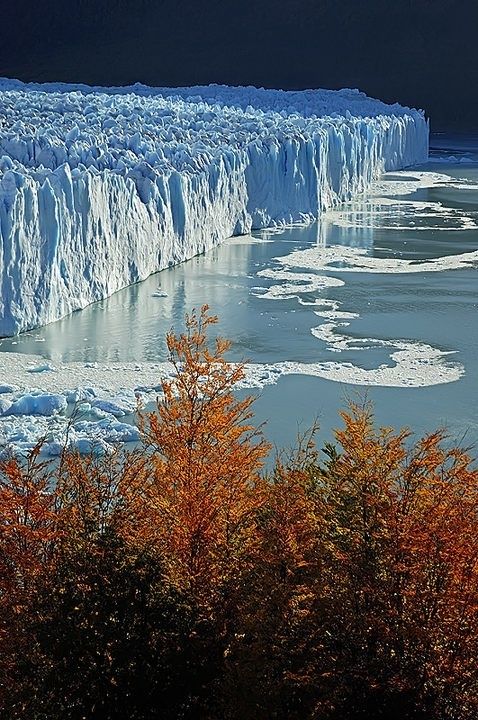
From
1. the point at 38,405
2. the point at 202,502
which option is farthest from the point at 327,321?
the point at 202,502

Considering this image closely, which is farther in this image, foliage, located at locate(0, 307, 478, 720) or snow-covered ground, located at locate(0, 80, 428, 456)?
snow-covered ground, located at locate(0, 80, 428, 456)

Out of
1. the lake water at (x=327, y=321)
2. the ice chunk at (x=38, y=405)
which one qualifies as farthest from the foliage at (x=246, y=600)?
the ice chunk at (x=38, y=405)

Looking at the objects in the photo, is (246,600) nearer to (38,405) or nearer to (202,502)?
(202,502)

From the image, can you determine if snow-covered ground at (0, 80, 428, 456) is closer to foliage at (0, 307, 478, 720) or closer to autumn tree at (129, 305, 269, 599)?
autumn tree at (129, 305, 269, 599)

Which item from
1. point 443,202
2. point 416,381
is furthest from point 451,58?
point 416,381

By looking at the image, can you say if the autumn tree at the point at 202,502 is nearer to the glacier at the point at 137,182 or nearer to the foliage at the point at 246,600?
the foliage at the point at 246,600

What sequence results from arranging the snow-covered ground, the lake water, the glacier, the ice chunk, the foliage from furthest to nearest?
the glacier
the lake water
the snow-covered ground
the ice chunk
the foliage

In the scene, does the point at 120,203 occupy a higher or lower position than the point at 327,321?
higher

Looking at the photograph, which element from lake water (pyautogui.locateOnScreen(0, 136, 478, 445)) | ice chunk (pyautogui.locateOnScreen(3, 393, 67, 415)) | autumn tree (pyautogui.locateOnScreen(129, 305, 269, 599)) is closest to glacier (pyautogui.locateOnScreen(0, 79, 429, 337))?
lake water (pyautogui.locateOnScreen(0, 136, 478, 445))
